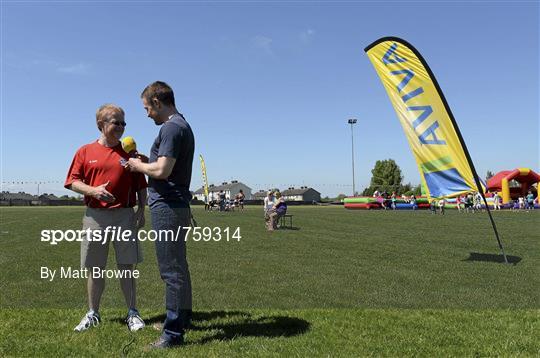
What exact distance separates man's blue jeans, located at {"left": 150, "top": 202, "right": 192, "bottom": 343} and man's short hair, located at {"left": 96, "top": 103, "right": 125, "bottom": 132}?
3.71ft

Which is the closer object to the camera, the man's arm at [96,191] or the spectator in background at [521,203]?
the man's arm at [96,191]

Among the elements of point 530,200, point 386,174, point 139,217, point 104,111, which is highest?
point 386,174

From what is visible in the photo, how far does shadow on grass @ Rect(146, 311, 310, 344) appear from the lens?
13.9 ft

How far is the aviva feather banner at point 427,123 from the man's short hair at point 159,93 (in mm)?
6834

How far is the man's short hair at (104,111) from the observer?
4.32 meters

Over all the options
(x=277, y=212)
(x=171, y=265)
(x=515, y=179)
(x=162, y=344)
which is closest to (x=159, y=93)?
(x=171, y=265)

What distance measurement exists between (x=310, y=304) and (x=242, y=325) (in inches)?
51.0

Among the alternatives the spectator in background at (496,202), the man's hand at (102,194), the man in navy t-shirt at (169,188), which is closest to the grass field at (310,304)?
the man in navy t-shirt at (169,188)

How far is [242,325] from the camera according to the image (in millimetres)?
4598

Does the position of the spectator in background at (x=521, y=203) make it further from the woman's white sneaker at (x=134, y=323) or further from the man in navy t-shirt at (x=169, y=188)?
the man in navy t-shirt at (x=169, y=188)

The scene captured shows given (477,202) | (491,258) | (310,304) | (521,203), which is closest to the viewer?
(310,304)

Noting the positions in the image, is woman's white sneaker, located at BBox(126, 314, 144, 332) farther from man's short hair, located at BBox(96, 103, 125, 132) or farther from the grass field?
man's short hair, located at BBox(96, 103, 125, 132)

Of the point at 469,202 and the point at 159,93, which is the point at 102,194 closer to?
the point at 159,93

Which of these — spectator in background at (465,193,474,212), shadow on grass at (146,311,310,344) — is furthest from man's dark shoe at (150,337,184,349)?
spectator in background at (465,193,474,212)
